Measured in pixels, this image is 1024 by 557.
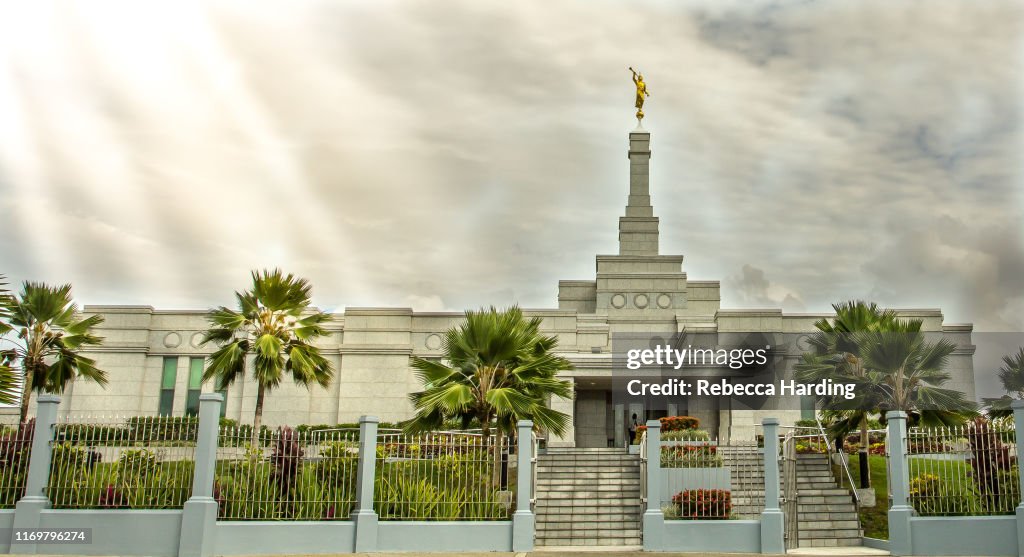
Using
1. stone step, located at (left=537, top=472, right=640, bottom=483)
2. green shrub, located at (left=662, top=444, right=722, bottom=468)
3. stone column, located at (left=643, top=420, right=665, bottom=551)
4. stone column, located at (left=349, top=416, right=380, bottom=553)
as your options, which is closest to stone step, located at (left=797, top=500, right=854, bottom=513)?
green shrub, located at (left=662, top=444, right=722, bottom=468)

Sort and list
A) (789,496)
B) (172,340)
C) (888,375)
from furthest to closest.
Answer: (172,340) < (888,375) < (789,496)

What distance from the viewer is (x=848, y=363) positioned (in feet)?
79.1

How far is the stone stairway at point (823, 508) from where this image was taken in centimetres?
2059

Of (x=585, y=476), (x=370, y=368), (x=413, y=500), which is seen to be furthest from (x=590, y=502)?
(x=370, y=368)

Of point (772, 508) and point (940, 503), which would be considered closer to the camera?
point (940, 503)

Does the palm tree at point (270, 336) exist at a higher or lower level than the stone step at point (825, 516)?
higher

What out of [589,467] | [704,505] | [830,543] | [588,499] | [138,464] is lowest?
[830,543]

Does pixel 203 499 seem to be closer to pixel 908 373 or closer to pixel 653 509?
pixel 653 509

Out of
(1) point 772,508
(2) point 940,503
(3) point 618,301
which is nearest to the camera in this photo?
(2) point 940,503

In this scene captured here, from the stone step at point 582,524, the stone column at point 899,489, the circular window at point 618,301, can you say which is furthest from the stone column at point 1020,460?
the circular window at point 618,301

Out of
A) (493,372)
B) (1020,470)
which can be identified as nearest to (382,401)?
(493,372)

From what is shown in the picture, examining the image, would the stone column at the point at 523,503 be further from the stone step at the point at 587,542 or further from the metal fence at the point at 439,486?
the stone step at the point at 587,542

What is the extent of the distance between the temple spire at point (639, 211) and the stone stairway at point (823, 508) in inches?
1127

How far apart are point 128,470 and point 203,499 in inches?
72.9
